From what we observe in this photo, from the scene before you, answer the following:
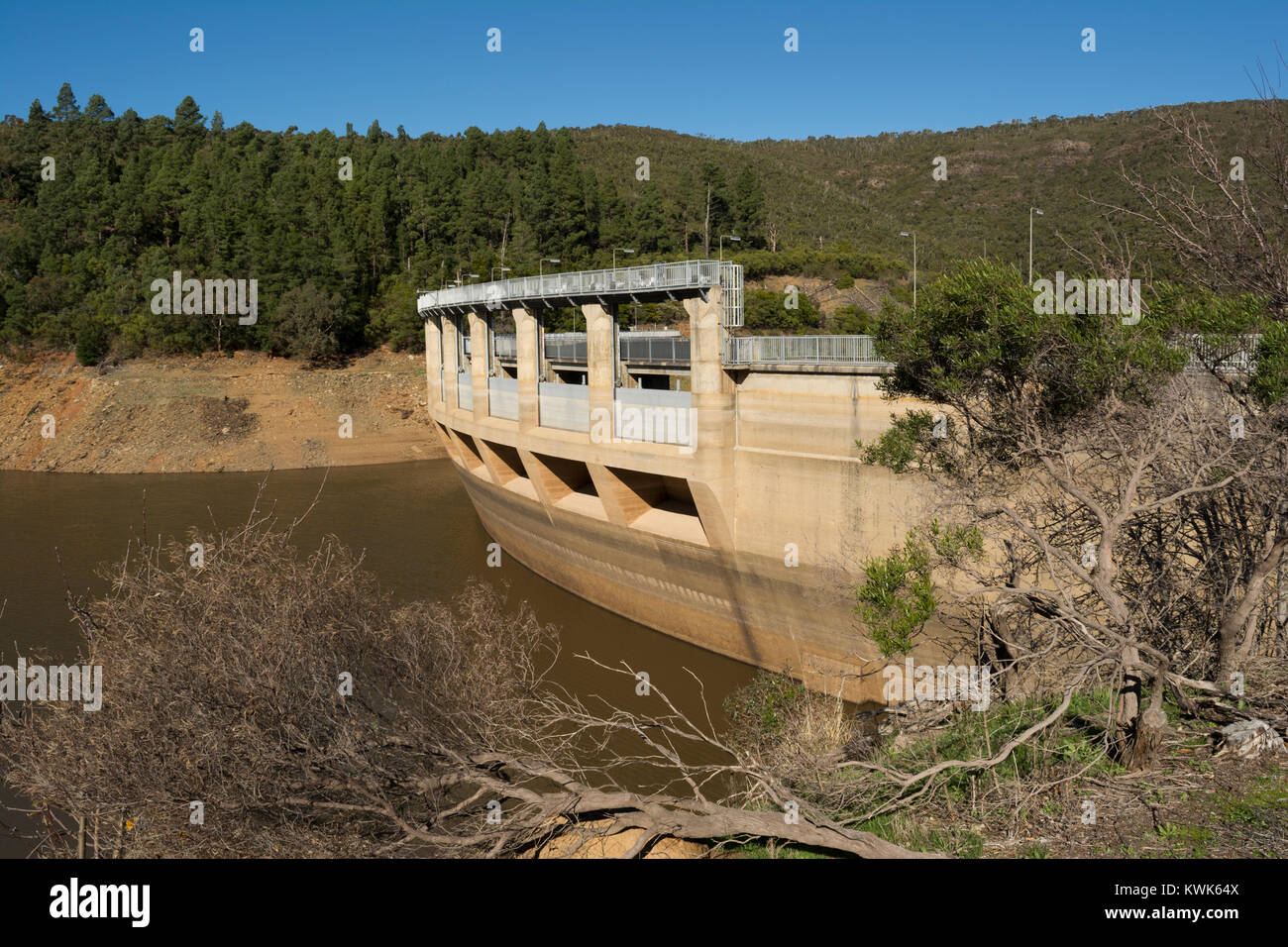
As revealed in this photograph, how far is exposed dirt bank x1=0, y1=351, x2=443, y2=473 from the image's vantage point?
5334 cm

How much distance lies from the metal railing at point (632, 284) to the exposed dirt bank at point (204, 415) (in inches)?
1146

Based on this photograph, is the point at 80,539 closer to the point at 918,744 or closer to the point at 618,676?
the point at 618,676

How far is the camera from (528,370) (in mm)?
27953

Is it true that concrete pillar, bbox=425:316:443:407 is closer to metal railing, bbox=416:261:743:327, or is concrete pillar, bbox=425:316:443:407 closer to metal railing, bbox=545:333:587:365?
metal railing, bbox=545:333:587:365

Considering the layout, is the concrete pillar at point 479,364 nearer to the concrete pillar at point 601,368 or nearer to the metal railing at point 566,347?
the metal railing at point 566,347

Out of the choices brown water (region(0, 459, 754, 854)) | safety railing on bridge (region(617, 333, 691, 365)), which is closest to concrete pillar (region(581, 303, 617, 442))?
safety railing on bridge (region(617, 333, 691, 365))

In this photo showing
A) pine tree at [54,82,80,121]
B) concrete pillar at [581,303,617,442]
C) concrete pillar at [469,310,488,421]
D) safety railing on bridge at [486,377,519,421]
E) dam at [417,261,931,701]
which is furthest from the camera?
pine tree at [54,82,80,121]

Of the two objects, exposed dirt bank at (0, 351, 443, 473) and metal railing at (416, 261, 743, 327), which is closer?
metal railing at (416, 261, 743, 327)

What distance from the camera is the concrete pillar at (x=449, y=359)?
3644cm

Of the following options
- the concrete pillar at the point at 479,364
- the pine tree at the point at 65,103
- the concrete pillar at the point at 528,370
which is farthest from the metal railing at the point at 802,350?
the pine tree at the point at 65,103

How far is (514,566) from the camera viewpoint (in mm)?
32312

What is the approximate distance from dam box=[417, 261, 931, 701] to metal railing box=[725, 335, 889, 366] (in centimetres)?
4

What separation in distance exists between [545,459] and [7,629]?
15407 millimetres

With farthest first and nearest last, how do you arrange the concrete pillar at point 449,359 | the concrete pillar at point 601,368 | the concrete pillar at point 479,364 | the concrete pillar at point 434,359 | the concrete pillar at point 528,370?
the concrete pillar at point 434,359, the concrete pillar at point 449,359, the concrete pillar at point 479,364, the concrete pillar at point 528,370, the concrete pillar at point 601,368
